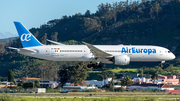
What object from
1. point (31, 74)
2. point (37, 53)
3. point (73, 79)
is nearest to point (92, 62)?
point (37, 53)

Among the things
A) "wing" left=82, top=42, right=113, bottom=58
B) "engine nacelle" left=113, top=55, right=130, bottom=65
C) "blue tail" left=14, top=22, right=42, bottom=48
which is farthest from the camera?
"blue tail" left=14, top=22, right=42, bottom=48

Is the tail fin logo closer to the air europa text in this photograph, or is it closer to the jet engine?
the jet engine

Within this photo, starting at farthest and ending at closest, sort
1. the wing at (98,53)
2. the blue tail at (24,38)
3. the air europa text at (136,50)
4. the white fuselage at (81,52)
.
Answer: the air europa text at (136,50), the blue tail at (24,38), the white fuselage at (81,52), the wing at (98,53)

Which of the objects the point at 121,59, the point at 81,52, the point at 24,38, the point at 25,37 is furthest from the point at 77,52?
the point at 24,38

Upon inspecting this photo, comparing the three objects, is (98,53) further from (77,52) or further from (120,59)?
(120,59)

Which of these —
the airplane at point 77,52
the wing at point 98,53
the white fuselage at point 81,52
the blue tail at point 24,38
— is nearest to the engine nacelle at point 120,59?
the airplane at point 77,52

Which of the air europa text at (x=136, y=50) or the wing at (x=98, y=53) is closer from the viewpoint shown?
the wing at (x=98, y=53)

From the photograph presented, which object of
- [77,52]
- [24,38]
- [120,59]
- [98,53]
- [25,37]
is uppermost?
[25,37]

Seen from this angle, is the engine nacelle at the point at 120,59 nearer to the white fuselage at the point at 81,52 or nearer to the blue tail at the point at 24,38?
the white fuselage at the point at 81,52

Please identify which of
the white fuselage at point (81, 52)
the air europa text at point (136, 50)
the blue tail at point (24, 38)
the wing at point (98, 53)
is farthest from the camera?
the air europa text at point (136, 50)

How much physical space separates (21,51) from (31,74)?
123174 millimetres

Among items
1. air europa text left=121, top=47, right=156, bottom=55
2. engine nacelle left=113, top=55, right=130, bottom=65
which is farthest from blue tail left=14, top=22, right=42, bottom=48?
air europa text left=121, top=47, right=156, bottom=55

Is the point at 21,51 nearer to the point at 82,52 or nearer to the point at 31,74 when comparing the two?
the point at 82,52

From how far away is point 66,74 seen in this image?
11425cm
